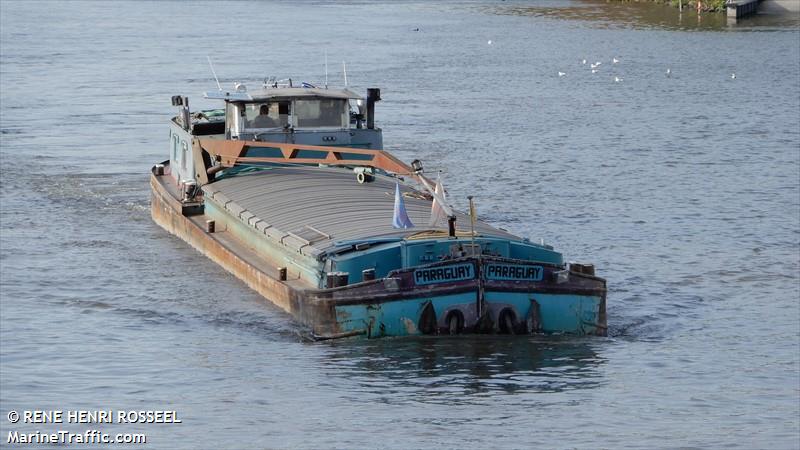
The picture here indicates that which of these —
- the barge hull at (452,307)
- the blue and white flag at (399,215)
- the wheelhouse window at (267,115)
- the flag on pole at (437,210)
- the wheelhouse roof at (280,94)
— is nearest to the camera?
the barge hull at (452,307)

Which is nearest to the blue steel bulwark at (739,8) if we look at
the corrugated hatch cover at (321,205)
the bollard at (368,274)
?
the corrugated hatch cover at (321,205)

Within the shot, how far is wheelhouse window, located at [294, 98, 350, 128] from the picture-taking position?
3319 cm

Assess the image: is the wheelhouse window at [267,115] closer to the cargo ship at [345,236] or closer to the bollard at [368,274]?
the cargo ship at [345,236]

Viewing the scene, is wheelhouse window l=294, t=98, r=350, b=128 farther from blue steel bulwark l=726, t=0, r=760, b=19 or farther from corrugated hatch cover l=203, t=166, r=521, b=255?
blue steel bulwark l=726, t=0, r=760, b=19

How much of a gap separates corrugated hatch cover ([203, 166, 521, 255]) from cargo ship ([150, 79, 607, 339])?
0.14 ft

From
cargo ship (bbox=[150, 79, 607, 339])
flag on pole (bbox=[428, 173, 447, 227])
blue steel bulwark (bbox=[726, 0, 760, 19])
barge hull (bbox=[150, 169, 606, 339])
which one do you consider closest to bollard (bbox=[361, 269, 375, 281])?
cargo ship (bbox=[150, 79, 607, 339])

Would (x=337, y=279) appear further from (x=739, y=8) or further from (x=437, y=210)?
(x=739, y=8)

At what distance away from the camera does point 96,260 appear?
114ft

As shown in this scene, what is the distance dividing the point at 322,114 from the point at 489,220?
307 inches

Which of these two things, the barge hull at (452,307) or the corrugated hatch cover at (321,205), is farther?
the corrugated hatch cover at (321,205)

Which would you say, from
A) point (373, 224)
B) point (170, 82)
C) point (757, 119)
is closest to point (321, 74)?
point (170, 82)

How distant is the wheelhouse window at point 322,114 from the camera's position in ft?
109

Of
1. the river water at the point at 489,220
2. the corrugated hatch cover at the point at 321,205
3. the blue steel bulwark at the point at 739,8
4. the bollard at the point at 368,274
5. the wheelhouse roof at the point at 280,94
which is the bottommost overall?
the river water at the point at 489,220

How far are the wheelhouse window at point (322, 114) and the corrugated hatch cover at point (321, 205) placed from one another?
1.19 m
